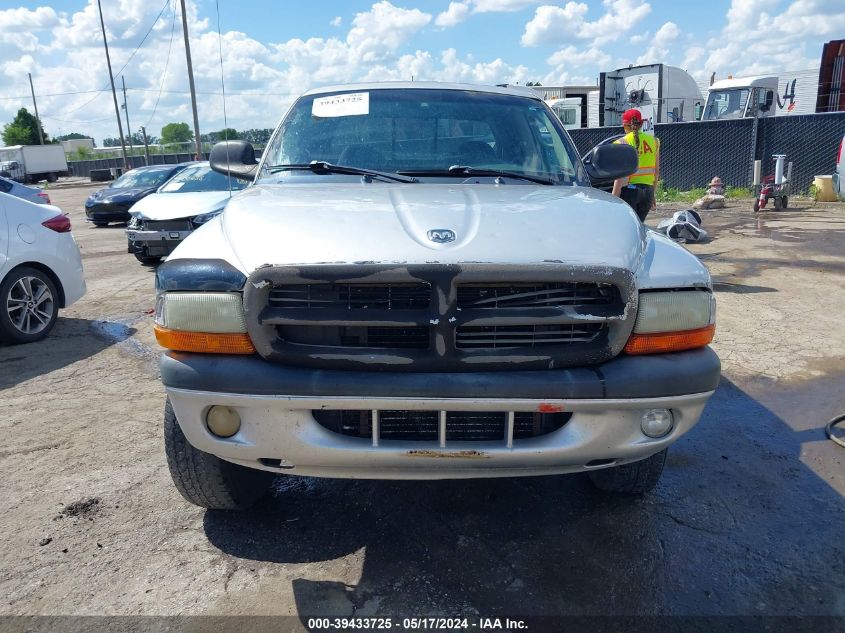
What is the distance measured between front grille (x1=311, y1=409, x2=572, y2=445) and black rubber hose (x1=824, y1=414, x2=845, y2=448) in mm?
2252

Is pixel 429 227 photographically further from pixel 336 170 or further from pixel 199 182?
pixel 199 182

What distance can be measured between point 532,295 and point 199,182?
32.0ft

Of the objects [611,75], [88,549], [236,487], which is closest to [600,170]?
[236,487]

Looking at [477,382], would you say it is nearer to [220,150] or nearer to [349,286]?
[349,286]

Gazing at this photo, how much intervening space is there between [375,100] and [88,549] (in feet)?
8.63

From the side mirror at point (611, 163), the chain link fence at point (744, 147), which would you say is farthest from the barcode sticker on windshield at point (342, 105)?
the chain link fence at point (744, 147)

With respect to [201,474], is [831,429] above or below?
below

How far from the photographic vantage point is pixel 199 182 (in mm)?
10898

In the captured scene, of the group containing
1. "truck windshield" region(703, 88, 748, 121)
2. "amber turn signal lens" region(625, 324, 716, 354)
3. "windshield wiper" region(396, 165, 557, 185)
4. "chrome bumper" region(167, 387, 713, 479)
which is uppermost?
"truck windshield" region(703, 88, 748, 121)

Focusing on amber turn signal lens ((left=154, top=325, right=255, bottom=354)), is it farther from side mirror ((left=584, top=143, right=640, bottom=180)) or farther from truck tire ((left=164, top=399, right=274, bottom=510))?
side mirror ((left=584, top=143, right=640, bottom=180))

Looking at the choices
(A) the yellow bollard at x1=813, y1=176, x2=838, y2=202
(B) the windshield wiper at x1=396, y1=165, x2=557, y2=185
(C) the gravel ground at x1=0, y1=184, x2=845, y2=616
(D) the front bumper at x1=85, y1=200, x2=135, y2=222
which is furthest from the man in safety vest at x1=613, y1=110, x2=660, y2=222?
(D) the front bumper at x1=85, y1=200, x2=135, y2=222

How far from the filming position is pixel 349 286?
2252mm

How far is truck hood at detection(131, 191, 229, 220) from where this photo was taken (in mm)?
9609

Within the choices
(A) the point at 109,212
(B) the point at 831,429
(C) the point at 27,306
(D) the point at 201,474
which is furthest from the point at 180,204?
(B) the point at 831,429
